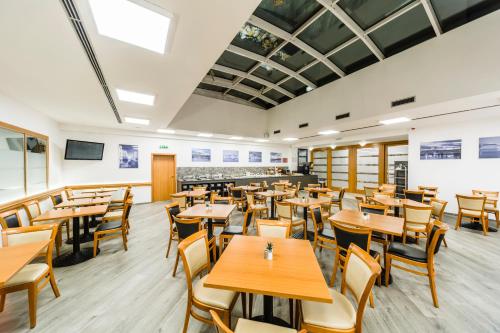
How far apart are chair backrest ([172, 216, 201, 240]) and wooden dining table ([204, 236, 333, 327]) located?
0.93 meters

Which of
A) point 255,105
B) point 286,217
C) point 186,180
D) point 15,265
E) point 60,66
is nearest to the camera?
point 15,265

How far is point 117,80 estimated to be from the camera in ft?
9.98

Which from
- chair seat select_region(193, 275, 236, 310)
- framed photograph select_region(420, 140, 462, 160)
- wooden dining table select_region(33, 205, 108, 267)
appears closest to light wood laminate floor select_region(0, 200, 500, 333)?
wooden dining table select_region(33, 205, 108, 267)

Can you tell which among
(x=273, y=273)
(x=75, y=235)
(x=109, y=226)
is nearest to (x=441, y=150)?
(x=273, y=273)

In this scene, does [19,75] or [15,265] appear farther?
[19,75]

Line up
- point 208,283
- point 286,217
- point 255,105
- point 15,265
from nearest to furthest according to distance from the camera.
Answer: point 208,283, point 15,265, point 286,217, point 255,105

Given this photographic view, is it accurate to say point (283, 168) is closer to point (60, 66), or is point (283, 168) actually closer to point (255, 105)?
point (255, 105)

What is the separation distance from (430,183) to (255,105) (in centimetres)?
768

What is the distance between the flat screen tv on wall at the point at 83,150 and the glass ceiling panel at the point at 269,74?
6341mm

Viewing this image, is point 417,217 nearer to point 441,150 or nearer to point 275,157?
point 441,150

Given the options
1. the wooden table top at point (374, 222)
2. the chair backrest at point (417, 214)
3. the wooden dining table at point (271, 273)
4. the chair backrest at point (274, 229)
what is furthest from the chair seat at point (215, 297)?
the chair backrest at point (417, 214)

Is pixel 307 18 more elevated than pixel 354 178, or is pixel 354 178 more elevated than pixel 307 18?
pixel 307 18

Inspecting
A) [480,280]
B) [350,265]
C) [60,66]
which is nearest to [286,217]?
[350,265]

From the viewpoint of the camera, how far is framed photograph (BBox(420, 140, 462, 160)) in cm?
598
